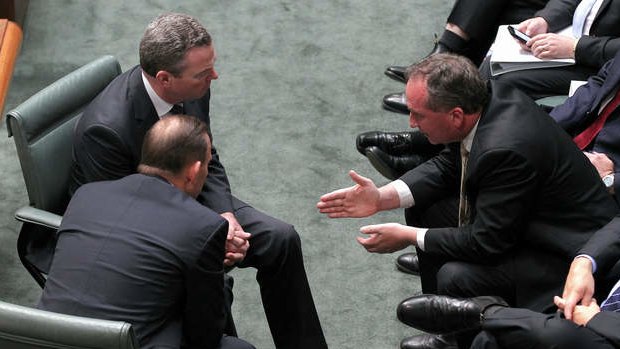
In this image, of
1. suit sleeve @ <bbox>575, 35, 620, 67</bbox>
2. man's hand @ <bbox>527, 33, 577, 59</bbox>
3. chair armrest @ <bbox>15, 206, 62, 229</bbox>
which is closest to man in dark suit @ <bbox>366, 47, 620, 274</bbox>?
suit sleeve @ <bbox>575, 35, 620, 67</bbox>

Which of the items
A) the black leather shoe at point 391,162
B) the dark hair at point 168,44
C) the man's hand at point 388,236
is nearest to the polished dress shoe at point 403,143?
the black leather shoe at point 391,162

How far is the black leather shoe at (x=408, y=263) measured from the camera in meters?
3.48

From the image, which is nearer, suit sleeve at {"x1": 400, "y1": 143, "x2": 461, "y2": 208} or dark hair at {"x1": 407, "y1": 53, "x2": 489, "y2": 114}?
dark hair at {"x1": 407, "y1": 53, "x2": 489, "y2": 114}

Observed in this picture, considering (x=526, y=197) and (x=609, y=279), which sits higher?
(x=526, y=197)

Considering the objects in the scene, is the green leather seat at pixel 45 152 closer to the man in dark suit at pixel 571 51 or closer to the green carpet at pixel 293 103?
the green carpet at pixel 293 103

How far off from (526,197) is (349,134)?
141 cm

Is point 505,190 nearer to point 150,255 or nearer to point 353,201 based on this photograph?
point 353,201

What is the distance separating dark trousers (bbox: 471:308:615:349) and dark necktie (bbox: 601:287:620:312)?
0.13 meters

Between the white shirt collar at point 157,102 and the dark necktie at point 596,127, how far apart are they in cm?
138

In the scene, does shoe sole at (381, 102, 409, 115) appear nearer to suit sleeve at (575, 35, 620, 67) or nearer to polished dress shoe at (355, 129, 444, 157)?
polished dress shoe at (355, 129, 444, 157)

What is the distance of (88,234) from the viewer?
246 cm

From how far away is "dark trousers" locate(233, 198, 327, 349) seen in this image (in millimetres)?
3002

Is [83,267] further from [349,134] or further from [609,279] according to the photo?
[349,134]

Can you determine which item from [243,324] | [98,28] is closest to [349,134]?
[243,324]
